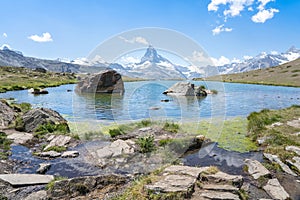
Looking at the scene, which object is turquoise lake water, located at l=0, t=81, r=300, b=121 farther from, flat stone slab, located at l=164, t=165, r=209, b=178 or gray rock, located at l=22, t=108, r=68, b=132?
flat stone slab, located at l=164, t=165, r=209, b=178

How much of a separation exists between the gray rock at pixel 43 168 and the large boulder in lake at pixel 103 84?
4967 cm

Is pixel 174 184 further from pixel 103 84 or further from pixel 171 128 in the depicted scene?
pixel 103 84

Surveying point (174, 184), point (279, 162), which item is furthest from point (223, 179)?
point (279, 162)

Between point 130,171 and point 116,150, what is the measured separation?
2.94 metres

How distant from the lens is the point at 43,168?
45.5 ft

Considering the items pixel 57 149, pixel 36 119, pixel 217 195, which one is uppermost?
pixel 36 119

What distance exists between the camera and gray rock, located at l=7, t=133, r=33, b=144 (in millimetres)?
19250

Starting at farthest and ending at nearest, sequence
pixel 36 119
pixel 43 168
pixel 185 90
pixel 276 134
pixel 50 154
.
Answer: pixel 185 90 < pixel 36 119 < pixel 276 134 < pixel 50 154 < pixel 43 168

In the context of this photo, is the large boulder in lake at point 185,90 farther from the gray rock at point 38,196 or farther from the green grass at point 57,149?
the gray rock at point 38,196

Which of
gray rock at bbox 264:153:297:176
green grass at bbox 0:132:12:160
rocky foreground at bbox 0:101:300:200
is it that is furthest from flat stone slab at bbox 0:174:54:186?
gray rock at bbox 264:153:297:176

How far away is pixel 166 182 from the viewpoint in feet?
35.9

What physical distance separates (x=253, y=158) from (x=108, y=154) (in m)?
9.76

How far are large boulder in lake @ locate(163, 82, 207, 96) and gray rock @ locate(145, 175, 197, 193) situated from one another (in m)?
A: 47.6

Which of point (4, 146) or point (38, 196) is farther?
point (4, 146)
